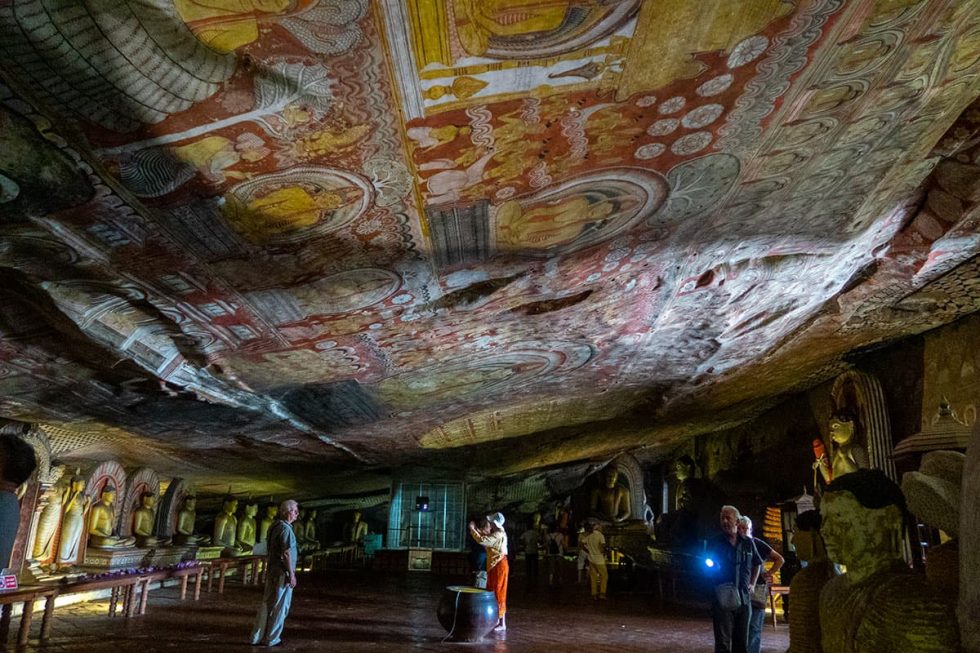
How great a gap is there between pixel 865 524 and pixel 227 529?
1474 cm

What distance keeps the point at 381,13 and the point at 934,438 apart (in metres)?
3.93

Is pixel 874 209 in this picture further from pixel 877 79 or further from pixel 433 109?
pixel 433 109

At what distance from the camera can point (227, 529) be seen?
1441 cm

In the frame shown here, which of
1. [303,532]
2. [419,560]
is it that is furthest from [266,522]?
[419,560]

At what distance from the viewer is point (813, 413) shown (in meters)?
10.6

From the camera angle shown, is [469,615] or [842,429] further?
[842,429]

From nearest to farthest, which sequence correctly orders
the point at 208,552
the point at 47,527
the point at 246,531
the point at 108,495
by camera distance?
the point at 47,527 < the point at 108,495 < the point at 208,552 < the point at 246,531

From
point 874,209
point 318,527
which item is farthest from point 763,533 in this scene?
point 318,527

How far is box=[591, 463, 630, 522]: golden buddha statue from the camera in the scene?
15.7 meters

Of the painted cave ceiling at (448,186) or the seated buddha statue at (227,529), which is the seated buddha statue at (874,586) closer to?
the painted cave ceiling at (448,186)

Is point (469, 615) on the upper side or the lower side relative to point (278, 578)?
lower

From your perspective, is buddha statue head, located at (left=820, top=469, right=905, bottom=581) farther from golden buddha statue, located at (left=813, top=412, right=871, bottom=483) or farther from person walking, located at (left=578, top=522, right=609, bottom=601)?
person walking, located at (left=578, top=522, right=609, bottom=601)

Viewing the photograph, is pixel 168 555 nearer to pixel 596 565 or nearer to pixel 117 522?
pixel 117 522

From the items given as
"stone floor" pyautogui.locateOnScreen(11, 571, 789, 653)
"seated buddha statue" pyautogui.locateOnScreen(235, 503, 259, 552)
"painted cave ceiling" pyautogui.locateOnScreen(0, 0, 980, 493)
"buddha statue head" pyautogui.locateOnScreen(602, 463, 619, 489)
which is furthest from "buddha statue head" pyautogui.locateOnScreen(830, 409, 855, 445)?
"seated buddha statue" pyautogui.locateOnScreen(235, 503, 259, 552)
